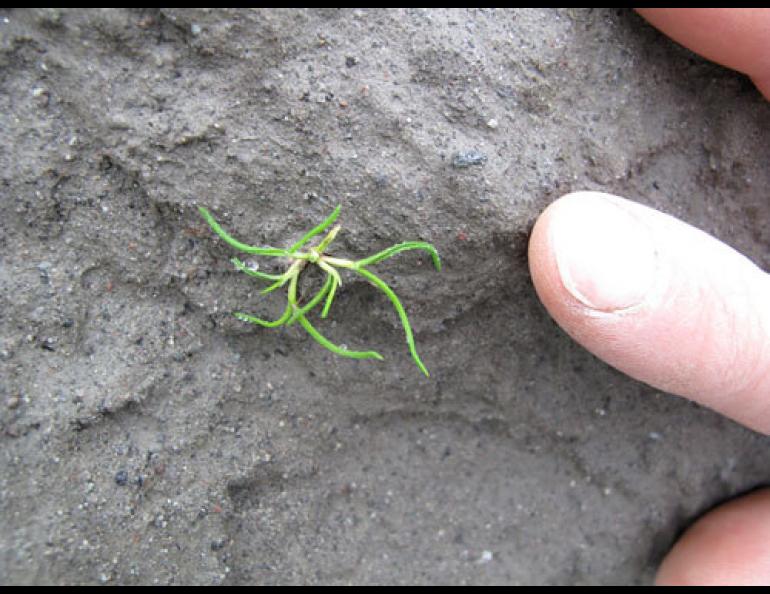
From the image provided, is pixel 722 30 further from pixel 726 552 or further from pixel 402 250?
pixel 726 552

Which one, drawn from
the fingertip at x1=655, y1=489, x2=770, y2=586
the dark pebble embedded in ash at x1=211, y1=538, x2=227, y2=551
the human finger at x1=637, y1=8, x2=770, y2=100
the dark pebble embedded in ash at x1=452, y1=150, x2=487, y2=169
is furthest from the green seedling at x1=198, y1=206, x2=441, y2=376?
the fingertip at x1=655, y1=489, x2=770, y2=586

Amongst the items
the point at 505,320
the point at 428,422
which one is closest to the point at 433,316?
the point at 505,320

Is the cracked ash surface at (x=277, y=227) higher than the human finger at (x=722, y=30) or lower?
lower

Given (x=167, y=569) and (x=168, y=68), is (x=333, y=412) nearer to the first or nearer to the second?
(x=167, y=569)

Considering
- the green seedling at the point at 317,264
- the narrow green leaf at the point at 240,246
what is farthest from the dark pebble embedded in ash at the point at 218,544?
the narrow green leaf at the point at 240,246

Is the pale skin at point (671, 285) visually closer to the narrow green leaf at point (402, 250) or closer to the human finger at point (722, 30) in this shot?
the human finger at point (722, 30)

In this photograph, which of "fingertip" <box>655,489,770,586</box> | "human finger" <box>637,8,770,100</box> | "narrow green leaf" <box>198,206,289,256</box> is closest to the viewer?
"narrow green leaf" <box>198,206,289,256</box>

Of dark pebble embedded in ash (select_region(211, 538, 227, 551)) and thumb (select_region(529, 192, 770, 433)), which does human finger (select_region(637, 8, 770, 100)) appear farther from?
dark pebble embedded in ash (select_region(211, 538, 227, 551))
